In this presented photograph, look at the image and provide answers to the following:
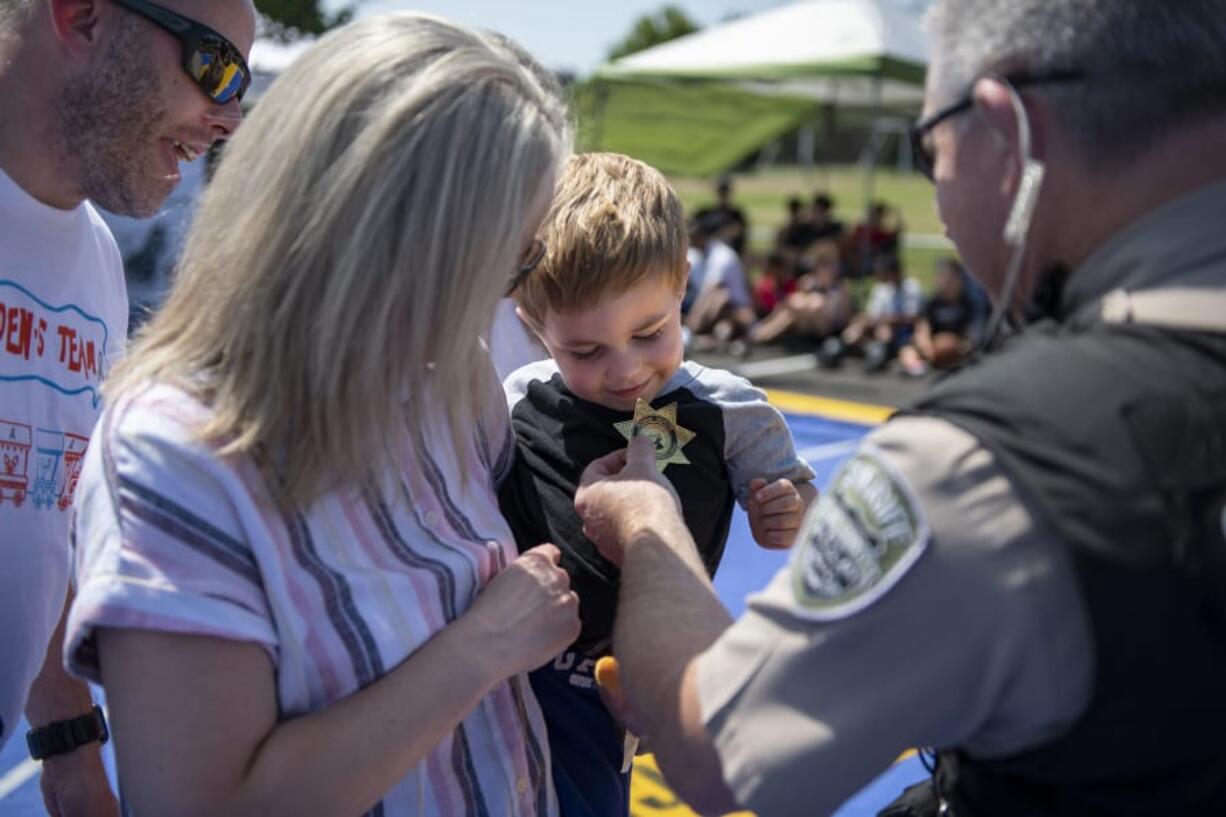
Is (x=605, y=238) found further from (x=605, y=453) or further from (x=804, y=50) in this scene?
(x=804, y=50)

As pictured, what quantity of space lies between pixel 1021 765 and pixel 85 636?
94cm

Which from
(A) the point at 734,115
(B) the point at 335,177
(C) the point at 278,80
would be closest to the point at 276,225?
(B) the point at 335,177

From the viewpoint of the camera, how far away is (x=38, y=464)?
1800mm

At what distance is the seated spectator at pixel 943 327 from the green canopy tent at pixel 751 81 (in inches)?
75.9

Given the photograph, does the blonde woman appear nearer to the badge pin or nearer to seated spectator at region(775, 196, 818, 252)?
the badge pin

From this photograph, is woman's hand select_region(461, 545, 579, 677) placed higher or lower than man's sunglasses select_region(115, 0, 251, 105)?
lower

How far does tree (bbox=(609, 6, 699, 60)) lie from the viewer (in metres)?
68.7

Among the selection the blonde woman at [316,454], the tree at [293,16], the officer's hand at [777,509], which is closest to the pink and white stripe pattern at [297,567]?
the blonde woman at [316,454]

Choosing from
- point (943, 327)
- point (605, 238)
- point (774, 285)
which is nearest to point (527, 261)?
point (605, 238)

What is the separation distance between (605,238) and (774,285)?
37.3 feet

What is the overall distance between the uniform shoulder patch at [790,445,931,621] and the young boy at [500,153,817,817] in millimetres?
667

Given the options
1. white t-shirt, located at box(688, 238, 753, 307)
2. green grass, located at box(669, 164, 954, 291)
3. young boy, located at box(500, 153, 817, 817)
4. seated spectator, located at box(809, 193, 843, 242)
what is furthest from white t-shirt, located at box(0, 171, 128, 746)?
green grass, located at box(669, 164, 954, 291)

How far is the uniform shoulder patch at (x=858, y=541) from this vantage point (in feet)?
3.51

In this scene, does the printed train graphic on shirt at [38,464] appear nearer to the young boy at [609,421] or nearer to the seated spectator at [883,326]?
the young boy at [609,421]
